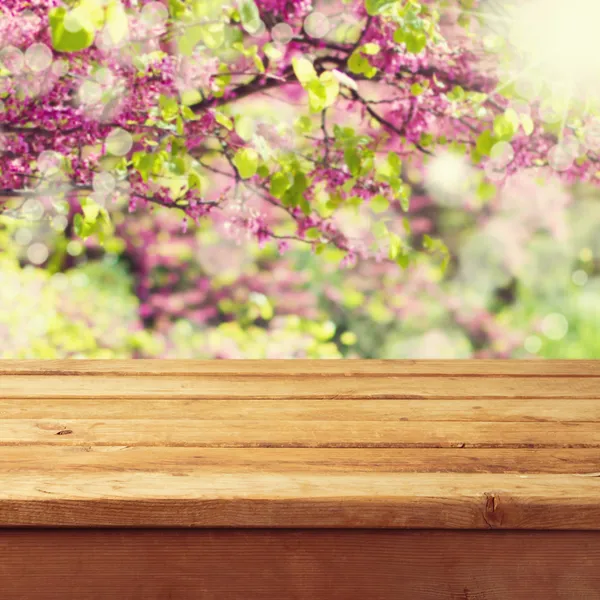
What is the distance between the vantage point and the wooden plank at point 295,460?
881 mm

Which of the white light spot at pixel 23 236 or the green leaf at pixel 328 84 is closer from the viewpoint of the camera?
the green leaf at pixel 328 84

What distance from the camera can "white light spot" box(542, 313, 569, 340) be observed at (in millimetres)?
2754

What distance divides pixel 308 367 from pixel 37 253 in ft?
4.86

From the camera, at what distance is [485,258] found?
2715 mm

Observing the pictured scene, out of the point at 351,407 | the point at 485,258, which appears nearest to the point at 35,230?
the point at 485,258

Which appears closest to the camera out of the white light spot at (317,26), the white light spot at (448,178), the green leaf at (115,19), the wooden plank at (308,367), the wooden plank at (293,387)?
the wooden plank at (293,387)

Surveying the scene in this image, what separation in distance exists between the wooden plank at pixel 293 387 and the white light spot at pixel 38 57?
950 millimetres

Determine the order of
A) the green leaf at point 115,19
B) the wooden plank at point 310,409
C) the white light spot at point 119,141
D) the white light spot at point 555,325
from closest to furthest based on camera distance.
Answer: the wooden plank at point 310,409
the green leaf at point 115,19
the white light spot at point 119,141
the white light spot at point 555,325

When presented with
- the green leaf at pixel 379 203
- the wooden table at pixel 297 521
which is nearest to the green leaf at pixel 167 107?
the green leaf at pixel 379 203

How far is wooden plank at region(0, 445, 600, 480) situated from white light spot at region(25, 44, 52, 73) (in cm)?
133

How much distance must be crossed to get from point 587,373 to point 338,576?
826mm

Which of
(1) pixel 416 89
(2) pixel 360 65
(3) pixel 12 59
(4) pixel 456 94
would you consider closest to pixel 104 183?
(3) pixel 12 59

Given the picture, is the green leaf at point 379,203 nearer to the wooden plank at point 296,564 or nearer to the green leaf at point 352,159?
the green leaf at point 352,159

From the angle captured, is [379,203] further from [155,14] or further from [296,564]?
[296,564]
